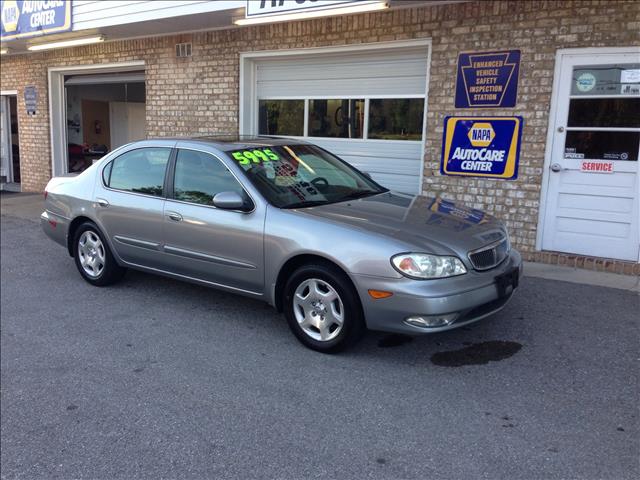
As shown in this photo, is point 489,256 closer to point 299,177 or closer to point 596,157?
point 299,177

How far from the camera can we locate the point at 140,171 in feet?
17.7

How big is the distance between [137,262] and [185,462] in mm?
2881

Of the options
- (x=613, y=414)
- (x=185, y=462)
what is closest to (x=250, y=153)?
(x=185, y=462)

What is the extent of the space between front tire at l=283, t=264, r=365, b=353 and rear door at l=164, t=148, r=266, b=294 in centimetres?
36

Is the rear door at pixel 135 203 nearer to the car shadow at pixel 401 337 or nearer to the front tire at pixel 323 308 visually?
the car shadow at pixel 401 337

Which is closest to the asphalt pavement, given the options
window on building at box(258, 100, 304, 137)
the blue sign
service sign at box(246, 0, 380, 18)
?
the blue sign

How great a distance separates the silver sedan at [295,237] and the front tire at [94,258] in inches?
0.6

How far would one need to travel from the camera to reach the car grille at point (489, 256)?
3928mm

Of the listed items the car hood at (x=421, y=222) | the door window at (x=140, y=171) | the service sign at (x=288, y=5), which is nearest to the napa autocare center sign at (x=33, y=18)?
the service sign at (x=288, y=5)

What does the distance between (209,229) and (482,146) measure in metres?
4.00

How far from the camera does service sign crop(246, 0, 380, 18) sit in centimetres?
695

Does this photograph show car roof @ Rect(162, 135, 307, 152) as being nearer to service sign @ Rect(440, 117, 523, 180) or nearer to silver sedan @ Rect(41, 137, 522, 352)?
silver sedan @ Rect(41, 137, 522, 352)

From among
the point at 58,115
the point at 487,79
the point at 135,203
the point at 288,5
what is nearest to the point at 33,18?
the point at 58,115

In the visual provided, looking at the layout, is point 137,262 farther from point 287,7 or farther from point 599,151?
point 599,151
